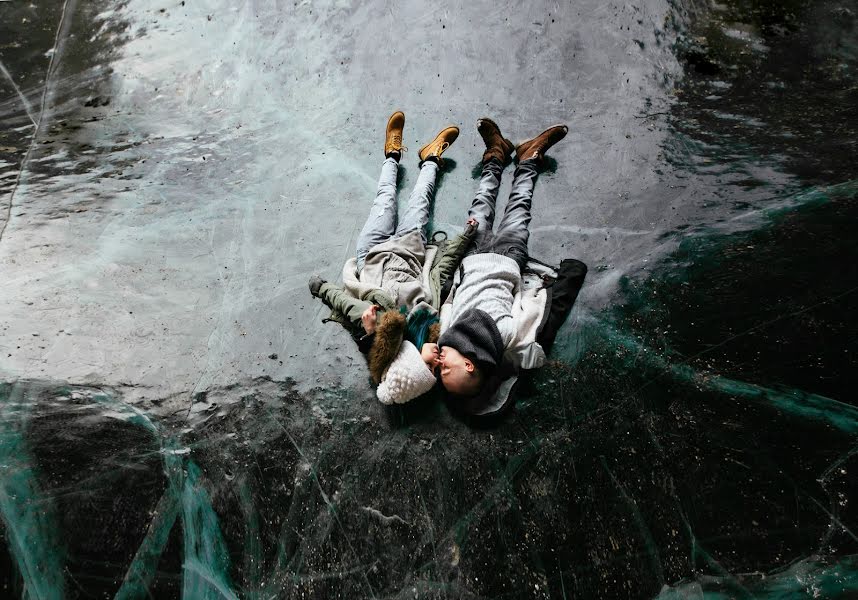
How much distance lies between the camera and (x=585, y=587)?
1.97m

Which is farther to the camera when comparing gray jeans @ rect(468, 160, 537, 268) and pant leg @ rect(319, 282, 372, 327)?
gray jeans @ rect(468, 160, 537, 268)

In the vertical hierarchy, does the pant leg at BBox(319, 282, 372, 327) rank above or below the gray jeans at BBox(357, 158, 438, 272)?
below

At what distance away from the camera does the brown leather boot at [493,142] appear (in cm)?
288

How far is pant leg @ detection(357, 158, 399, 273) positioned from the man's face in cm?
73

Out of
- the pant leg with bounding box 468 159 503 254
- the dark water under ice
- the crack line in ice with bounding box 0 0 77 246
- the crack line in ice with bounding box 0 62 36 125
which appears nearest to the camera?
the dark water under ice

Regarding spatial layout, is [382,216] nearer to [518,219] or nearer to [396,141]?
[396,141]

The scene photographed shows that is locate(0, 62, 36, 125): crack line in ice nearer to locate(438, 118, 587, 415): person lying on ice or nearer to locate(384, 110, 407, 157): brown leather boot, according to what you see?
locate(384, 110, 407, 157): brown leather boot

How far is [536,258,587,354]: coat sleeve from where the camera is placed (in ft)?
7.73

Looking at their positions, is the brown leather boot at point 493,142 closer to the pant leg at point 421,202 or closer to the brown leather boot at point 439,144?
the brown leather boot at point 439,144

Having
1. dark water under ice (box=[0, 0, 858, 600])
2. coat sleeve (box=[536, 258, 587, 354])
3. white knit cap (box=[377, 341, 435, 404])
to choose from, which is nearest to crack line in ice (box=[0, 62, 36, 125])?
dark water under ice (box=[0, 0, 858, 600])

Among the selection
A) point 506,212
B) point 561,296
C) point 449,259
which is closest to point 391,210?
point 449,259

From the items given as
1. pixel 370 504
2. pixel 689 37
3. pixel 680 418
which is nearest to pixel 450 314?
pixel 370 504

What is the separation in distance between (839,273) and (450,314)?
185cm

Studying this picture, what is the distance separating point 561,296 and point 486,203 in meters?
0.70
